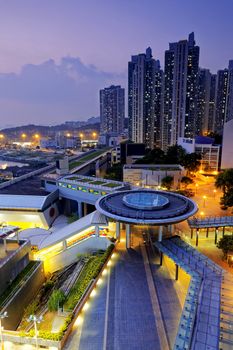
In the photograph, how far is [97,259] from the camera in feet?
63.8

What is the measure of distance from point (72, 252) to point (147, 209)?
822 cm

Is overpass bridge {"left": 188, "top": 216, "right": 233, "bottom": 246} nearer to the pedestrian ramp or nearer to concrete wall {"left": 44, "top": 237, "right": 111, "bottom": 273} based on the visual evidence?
the pedestrian ramp

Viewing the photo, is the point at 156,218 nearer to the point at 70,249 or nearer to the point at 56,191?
the point at 70,249

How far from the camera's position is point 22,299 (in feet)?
55.9

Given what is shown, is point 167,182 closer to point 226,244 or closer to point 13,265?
point 226,244

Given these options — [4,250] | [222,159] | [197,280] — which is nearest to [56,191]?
[4,250]

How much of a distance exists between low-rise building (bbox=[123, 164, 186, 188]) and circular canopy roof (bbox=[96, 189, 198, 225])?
732 inches

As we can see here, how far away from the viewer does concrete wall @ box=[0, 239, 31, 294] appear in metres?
16.3

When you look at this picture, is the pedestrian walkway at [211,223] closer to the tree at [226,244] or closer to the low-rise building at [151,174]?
the tree at [226,244]

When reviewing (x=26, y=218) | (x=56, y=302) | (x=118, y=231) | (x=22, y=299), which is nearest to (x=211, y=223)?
(x=118, y=231)

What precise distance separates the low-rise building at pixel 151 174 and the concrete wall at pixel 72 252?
22.4 m

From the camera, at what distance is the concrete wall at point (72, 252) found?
22.3 metres

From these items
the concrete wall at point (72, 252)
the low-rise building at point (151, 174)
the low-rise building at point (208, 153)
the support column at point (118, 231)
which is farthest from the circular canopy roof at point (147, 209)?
the low-rise building at point (208, 153)

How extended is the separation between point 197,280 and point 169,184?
25546 mm
